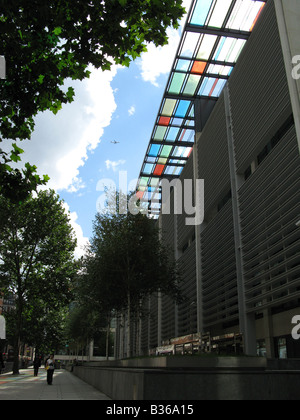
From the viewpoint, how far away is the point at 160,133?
31875mm

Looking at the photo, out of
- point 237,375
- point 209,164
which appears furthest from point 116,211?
point 237,375

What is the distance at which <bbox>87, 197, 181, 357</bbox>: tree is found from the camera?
73.5 ft

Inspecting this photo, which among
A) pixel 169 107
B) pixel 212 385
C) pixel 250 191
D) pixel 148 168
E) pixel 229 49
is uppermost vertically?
pixel 229 49

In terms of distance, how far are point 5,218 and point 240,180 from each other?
69.1ft

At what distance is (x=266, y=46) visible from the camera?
A: 1769cm

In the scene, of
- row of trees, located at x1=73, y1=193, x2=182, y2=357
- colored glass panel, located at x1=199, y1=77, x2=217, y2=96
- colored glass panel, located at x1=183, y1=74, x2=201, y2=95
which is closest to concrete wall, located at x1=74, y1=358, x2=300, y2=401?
row of trees, located at x1=73, y1=193, x2=182, y2=357

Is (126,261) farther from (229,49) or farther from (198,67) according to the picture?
(229,49)

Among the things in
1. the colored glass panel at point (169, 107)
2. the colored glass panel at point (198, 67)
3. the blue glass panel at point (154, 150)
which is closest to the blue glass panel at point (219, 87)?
the colored glass panel at point (198, 67)

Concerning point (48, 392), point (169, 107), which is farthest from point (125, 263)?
point (169, 107)

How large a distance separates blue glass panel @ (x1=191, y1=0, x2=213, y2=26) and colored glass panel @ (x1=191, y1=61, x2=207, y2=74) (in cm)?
304

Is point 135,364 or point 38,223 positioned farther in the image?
point 38,223

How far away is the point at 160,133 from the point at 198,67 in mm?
8069
